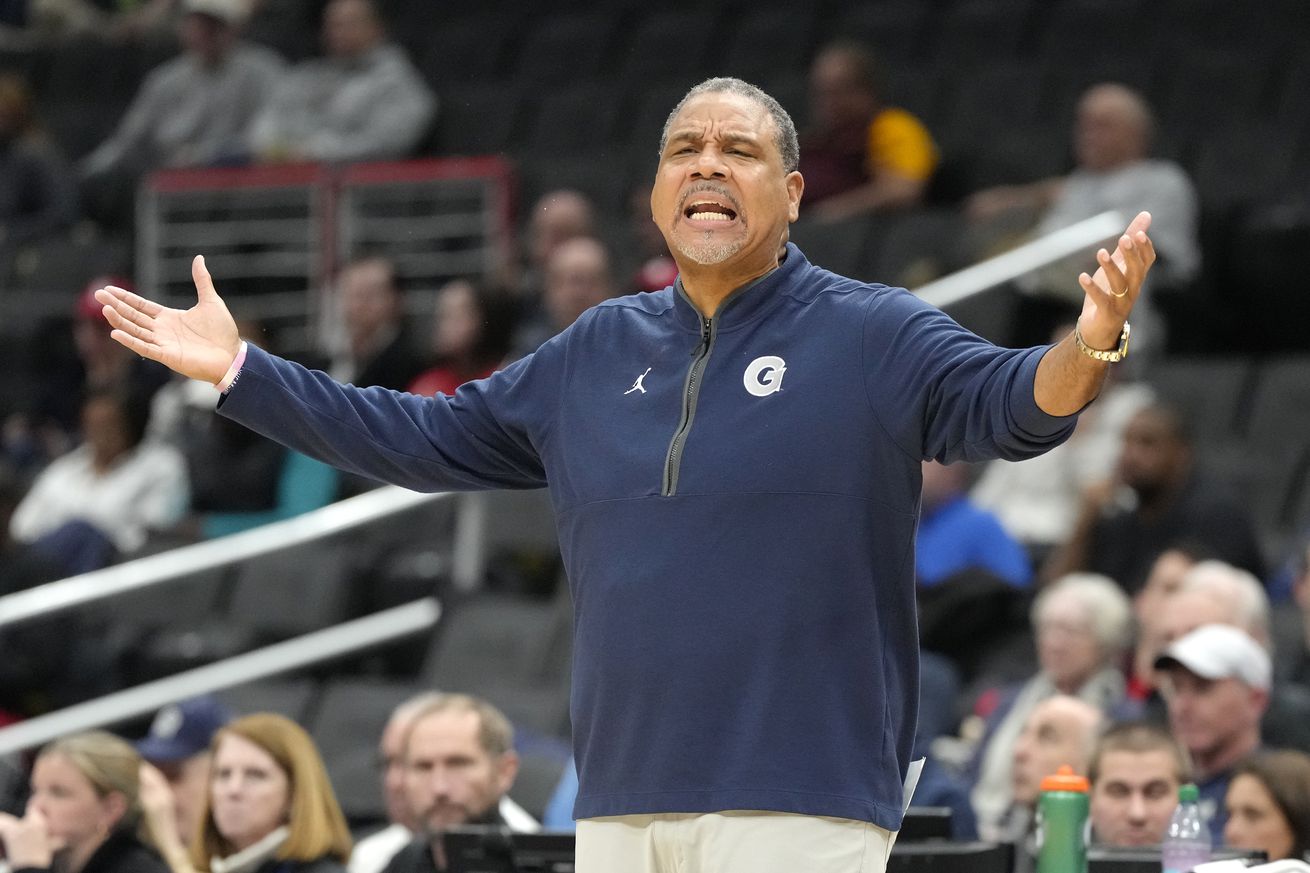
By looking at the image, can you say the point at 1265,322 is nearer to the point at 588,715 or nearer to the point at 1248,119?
the point at 1248,119

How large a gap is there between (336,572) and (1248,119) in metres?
3.34

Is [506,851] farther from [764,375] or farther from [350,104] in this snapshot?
[350,104]

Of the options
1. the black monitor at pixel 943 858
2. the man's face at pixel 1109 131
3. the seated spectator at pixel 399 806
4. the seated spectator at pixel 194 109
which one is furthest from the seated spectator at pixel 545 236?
the black monitor at pixel 943 858

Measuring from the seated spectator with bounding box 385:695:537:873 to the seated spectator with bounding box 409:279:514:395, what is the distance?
7.50 ft

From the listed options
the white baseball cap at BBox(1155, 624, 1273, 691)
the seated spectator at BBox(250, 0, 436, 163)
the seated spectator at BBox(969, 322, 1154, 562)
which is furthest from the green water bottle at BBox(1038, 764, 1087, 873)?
the seated spectator at BBox(250, 0, 436, 163)

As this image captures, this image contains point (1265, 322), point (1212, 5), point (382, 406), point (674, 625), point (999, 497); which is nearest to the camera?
point (674, 625)

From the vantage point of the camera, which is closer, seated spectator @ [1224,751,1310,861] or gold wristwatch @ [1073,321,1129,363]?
gold wristwatch @ [1073,321,1129,363]

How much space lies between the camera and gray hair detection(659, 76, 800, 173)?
2594 millimetres

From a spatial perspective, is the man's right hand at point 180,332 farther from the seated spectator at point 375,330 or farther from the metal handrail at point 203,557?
the seated spectator at point 375,330

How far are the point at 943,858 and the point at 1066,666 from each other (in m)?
2.21

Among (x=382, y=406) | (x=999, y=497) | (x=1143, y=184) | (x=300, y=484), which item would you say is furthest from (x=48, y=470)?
(x=382, y=406)

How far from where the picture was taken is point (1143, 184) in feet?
22.6

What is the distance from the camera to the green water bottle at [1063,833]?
3273 millimetres

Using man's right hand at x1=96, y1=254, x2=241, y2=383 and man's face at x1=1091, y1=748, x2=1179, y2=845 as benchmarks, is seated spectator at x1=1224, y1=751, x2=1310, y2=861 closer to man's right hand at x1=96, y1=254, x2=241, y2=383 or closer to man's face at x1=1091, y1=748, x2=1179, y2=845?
man's face at x1=1091, y1=748, x2=1179, y2=845
